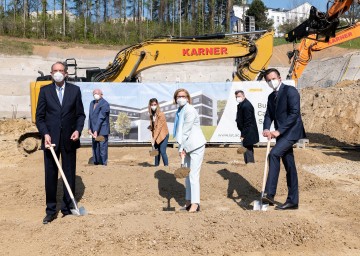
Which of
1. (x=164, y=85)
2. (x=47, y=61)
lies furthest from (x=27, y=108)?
(x=164, y=85)

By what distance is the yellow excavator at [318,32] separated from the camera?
548 inches

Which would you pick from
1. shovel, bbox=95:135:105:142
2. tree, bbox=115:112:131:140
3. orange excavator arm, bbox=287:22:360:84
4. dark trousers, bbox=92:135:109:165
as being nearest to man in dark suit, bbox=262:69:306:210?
shovel, bbox=95:135:105:142

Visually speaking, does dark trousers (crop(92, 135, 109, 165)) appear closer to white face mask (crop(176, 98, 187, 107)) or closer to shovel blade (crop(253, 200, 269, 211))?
white face mask (crop(176, 98, 187, 107))

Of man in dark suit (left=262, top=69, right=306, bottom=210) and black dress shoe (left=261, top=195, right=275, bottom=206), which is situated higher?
man in dark suit (left=262, top=69, right=306, bottom=210)

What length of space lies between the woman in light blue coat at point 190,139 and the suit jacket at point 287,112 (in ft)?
3.76

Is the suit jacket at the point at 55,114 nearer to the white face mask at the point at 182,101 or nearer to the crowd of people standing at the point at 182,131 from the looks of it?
the crowd of people standing at the point at 182,131

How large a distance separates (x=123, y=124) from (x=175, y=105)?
186 cm

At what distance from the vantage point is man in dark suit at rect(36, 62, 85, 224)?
19.5 feet

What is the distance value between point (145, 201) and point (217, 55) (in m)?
8.51

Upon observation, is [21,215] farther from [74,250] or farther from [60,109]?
[74,250]

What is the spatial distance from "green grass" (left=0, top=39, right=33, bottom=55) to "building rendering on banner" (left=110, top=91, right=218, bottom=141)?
2293 cm

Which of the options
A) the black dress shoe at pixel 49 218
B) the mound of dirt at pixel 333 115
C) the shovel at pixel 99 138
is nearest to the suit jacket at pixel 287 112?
the black dress shoe at pixel 49 218

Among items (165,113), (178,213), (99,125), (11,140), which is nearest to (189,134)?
Result: (178,213)

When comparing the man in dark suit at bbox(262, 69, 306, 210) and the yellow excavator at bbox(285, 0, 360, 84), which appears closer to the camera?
the man in dark suit at bbox(262, 69, 306, 210)
